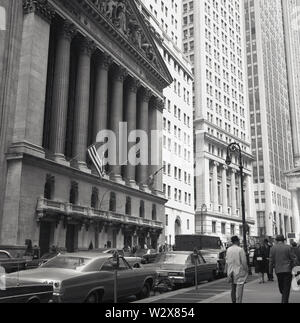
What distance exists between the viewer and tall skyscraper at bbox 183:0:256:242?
8088cm

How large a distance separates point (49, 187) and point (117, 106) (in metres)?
16.0

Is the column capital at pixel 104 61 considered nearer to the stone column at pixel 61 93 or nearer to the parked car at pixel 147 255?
the stone column at pixel 61 93

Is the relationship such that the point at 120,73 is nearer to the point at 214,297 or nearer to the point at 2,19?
the point at 2,19

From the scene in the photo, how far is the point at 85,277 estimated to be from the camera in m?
12.2

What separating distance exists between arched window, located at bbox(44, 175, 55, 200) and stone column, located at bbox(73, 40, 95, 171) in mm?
4454

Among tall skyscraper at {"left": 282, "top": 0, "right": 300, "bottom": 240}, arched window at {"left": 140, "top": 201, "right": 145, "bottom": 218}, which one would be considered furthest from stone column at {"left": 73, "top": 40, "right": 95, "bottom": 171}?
tall skyscraper at {"left": 282, "top": 0, "right": 300, "bottom": 240}

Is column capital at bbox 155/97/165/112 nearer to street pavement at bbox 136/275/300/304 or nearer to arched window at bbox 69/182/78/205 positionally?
arched window at bbox 69/182/78/205

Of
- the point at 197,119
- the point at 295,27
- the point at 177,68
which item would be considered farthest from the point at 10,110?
the point at 295,27

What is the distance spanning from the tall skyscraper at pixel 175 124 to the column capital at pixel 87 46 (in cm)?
2200

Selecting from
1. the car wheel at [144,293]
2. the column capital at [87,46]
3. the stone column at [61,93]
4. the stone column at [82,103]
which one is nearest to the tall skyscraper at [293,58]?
the column capital at [87,46]

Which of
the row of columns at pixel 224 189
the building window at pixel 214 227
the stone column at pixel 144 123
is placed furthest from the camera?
the row of columns at pixel 224 189

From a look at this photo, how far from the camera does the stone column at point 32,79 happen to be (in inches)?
1298

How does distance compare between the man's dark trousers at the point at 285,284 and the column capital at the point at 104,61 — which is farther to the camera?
the column capital at the point at 104,61
